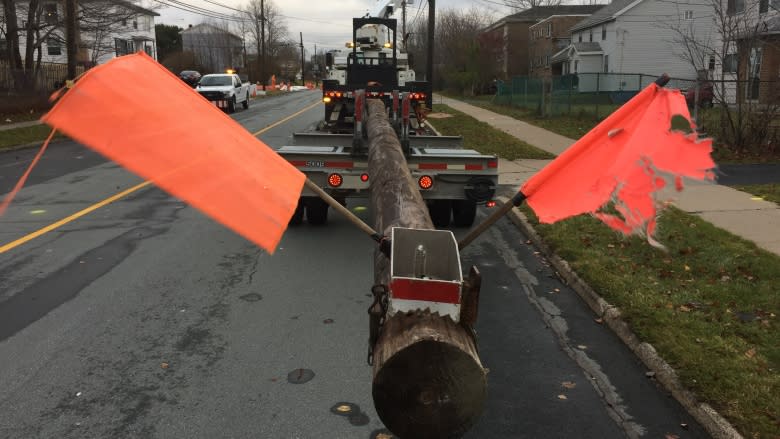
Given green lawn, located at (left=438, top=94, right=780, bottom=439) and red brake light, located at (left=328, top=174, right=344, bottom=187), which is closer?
green lawn, located at (left=438, top=94, right=780, bottom=439)

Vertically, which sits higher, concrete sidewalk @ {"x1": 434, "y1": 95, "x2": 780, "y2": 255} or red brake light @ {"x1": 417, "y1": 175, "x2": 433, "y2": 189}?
red brake light @ {"x1": 417, "y1": 175, "x2": 433, "y2": 189}

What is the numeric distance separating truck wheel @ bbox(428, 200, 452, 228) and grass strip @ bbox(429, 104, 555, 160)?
7.26 meters

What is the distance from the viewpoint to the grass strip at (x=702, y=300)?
4.26 meters

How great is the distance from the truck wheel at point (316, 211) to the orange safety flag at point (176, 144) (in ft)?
20.5

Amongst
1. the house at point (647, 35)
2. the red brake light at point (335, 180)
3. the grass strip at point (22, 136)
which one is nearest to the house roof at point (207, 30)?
the house at point (647, 35)

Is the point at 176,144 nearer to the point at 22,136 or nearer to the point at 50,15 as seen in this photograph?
the point at 22,136

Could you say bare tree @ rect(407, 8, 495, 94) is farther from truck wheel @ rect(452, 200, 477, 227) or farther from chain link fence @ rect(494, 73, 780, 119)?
truck wheel @ rect(452, 200, 477, 227)

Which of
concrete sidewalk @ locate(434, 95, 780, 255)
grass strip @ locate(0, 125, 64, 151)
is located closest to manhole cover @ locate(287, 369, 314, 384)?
concrete sidewalk @ locate(434, 95, 780, 255)

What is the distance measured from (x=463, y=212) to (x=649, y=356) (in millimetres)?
4534

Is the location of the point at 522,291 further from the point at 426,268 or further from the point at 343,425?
the point at 426,268

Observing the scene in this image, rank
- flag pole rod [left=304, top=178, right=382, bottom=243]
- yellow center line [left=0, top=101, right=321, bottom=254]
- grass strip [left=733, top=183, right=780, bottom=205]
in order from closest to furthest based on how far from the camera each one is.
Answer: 1. flag pole rod [left=304, top=178, right=382, bottom=243]
2. yellow center line [left=0, top=101, right=321, bottom=254]
3. grass strip [left=733, top=183, right=780, bottom=205]

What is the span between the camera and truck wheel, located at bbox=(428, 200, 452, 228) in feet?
30.3

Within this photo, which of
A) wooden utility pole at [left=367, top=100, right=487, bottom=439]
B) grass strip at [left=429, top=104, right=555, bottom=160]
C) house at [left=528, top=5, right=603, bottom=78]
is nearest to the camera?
wooden utility pole at [left=367, top=100, right=487, bottom=439]

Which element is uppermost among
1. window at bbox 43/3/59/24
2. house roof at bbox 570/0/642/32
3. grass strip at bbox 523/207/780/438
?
house roof at bbox 570/0/642/32
